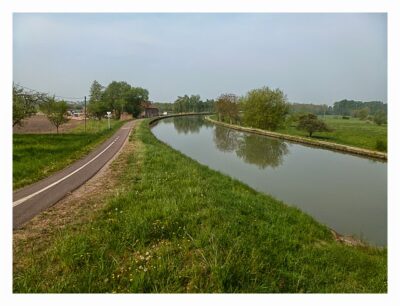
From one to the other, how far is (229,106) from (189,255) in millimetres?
62514

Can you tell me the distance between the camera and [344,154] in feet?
85.2

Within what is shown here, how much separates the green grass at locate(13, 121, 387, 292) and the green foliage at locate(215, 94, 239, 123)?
5861cm

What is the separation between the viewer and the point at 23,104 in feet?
86.0

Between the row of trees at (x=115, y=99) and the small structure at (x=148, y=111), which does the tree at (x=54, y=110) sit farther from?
the small structure at (x=148, y=111)

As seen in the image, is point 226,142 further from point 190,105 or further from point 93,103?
point 190,105

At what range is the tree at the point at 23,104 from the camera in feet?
79.1

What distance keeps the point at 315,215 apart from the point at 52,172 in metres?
10.7

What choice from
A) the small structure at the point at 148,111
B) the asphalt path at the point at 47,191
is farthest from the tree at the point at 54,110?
the small structure at the point at 148,111

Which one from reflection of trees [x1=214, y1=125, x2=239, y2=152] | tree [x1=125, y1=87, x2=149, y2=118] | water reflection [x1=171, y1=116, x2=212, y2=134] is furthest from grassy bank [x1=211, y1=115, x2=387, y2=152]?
tree [x1=125, y1=87, x2=149, y2=118]

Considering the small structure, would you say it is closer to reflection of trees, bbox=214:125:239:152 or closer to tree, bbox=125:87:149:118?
tree, bbox=125:87:149:118

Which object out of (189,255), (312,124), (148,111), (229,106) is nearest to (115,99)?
(148,111)

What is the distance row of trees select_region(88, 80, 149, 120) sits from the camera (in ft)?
210

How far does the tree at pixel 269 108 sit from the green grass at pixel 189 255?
4133 cm

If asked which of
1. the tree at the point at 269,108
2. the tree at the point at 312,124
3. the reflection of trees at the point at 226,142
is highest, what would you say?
the tree at the point at 269,108
